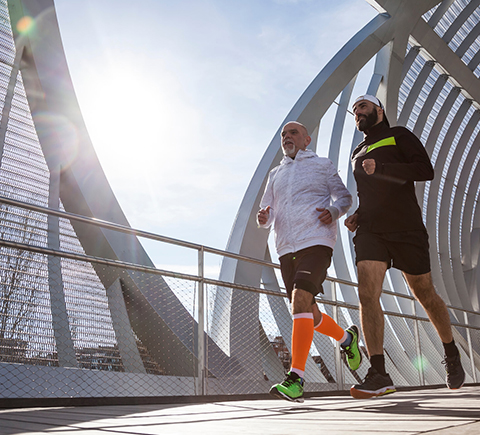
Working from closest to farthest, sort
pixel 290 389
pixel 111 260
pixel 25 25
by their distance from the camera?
1. pixel 290 389
2. pixel 111 260
3. pixel 25 25

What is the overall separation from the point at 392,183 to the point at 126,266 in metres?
2.25

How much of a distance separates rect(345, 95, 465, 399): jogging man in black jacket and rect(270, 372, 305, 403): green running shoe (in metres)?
0.54

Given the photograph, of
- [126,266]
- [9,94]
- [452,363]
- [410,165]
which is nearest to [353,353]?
[452,363]

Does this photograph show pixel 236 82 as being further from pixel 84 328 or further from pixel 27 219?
pixel 84 328

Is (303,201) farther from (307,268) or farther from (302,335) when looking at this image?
(302,335)

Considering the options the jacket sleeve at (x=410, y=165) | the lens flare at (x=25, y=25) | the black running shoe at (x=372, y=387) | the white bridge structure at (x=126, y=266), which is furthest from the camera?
the lens flare at (x=25, y=25)

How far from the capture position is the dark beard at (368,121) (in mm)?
3373

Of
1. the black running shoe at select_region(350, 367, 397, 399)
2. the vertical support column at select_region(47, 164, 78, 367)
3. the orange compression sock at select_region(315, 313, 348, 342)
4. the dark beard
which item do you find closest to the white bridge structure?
the vertical support column at select_region(47, 164, 78, 367)

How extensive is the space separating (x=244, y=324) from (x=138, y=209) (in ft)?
12.8

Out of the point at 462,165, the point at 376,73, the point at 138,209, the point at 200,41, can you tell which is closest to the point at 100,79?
the point at 200,41

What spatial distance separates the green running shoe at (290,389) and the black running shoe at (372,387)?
1.10 feet

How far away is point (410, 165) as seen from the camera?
3146 mm

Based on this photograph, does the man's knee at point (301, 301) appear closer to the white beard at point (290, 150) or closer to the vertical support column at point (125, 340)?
the white beard at point (290, 150)

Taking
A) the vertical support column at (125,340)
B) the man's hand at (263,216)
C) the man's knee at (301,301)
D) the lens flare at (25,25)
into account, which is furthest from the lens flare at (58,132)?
the man's knee at (301,301)
